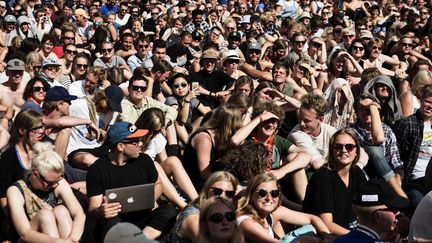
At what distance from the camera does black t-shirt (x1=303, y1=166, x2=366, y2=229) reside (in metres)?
7.20

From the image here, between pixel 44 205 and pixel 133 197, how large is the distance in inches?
29.2

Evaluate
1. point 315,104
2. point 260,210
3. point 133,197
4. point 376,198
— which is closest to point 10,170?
point 133,197

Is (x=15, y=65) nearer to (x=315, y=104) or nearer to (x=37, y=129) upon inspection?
(x=37, y=129)

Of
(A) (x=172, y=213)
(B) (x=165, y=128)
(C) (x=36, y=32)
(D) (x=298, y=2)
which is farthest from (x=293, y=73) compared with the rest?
(D) (x=298, y=2)

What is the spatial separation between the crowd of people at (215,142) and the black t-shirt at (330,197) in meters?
0.01

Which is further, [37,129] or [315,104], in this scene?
[315,104]

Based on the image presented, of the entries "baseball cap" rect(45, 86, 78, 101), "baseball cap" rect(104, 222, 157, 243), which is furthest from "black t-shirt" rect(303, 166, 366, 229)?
"baseball cap" rect(104, 222, 157, 243)

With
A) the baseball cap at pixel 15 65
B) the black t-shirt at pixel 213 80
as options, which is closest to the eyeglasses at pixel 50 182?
the baseball cap at pixel 15 65

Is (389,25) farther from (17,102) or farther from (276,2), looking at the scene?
(17,102)

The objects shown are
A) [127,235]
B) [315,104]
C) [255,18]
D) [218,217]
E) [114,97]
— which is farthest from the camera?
[255,18]

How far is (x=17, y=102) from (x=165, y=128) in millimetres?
1748

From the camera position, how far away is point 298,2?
20.4 meters

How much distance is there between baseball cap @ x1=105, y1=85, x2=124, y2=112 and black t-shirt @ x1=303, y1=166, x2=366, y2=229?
3132 millimetres

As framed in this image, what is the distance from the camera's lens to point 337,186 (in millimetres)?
7336
